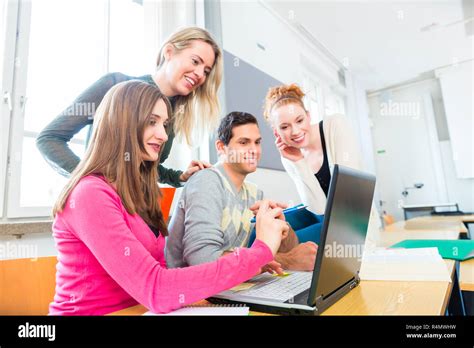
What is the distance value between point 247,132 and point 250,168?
14 centimetres

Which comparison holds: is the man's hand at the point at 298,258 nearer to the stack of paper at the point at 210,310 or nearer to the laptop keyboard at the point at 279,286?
the laptop keyboard at the point at 279,286

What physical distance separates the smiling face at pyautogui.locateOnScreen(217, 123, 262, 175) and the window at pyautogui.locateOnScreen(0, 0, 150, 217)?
0.46m

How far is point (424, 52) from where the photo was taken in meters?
1.35

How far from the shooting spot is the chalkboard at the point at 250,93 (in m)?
1.25

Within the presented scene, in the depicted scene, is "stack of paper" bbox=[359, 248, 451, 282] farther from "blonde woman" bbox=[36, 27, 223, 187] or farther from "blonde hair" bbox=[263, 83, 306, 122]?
"blonde hair" bbox=[263, 83, 306, 122]

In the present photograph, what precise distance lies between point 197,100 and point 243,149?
0.94 ft

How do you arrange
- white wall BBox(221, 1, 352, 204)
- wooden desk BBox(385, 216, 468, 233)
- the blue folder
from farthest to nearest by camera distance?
wooden desk BBox(385, 216, 468, 233)
white wall BBox(221, 1, 352, 204)
the blue folder

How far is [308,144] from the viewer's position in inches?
46.9

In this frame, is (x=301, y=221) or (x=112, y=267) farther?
(x=301, y=221)

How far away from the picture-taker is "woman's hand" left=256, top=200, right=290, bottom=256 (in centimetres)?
59

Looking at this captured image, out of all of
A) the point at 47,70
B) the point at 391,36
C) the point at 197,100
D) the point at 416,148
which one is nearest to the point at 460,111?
the point at 416,148

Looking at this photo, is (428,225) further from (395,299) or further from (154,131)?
(154,131)

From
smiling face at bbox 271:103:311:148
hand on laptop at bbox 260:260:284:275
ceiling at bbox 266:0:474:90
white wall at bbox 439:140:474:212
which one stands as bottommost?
hand on laptop at bbox 260:260:284:275

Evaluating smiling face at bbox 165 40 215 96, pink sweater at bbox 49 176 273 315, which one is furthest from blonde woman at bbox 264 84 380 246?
pink sweater at bbox 49 176 273 315
